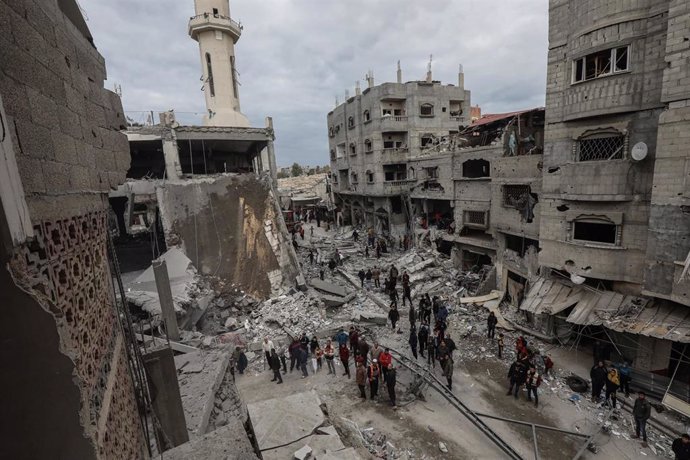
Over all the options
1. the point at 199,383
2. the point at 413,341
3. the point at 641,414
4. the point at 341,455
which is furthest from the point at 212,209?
the point at 641,414

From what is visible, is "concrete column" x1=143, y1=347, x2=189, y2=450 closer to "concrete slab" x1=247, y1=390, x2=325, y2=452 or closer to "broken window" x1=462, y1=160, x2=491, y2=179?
"concrete slab" x1=247, y1=390, x2=325, y2=452

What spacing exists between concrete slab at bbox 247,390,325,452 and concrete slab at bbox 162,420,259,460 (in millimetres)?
2194

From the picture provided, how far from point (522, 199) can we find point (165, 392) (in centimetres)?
1594

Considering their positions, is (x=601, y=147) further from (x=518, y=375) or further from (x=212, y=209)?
(x=212, y=209)

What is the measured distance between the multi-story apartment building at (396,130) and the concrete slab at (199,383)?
21.5 m

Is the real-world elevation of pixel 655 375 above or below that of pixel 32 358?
below

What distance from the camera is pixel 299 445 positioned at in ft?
20.6

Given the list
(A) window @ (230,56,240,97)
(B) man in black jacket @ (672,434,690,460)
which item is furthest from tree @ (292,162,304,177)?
(B) man in black jacket @ (672,434,690,460)

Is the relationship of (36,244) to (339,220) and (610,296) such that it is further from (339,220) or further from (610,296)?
(339,220)

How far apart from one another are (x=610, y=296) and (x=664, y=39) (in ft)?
26.7

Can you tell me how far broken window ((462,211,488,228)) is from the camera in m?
19.3

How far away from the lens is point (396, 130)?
30.0m

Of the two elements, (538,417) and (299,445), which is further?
(538,417)

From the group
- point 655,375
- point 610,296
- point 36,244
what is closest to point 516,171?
point 610,296
